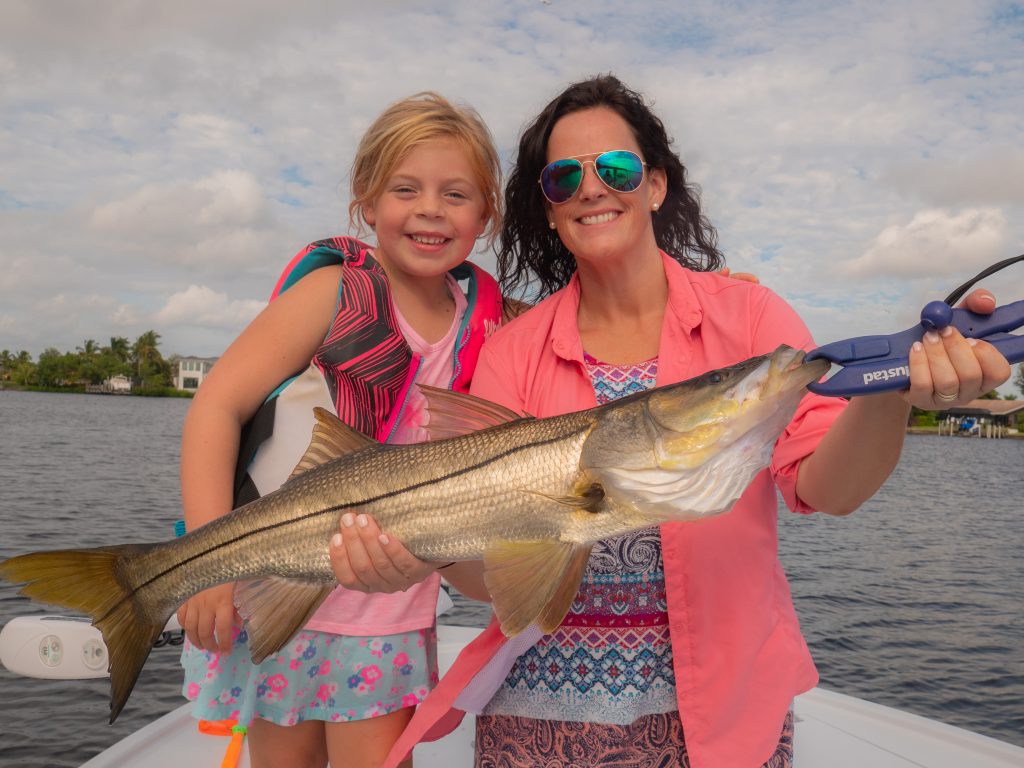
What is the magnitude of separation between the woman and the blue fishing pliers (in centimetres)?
21

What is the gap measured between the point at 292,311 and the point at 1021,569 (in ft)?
89.4

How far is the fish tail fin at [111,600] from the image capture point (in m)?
2.65

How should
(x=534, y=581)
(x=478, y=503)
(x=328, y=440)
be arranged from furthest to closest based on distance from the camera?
(x=328, y=440) → (x=478, y=503) → (x=534, y=581)

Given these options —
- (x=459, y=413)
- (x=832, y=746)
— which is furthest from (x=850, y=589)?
(x=459, y=413)

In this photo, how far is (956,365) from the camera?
1.83 meters

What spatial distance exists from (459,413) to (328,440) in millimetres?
519

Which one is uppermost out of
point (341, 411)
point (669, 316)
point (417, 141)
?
point (417, 141)

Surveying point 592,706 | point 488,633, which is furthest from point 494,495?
point 592,706

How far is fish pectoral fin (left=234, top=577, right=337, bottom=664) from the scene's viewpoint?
2654 mm

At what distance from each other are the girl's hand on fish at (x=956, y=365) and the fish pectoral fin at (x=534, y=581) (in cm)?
105

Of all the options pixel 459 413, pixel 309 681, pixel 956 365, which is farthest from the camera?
pixel 309 681

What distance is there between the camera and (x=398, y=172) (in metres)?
3.28

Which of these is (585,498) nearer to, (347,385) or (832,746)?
(347,385)

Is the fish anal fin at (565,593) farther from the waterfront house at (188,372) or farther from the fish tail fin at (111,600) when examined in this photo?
the waterfront house at (188,372)
